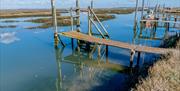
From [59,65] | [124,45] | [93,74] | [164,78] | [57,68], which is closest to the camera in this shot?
[164,78]

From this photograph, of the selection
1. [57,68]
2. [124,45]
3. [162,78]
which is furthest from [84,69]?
[162,78]

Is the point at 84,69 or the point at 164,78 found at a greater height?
the point at 164,78

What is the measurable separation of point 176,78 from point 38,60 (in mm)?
10755

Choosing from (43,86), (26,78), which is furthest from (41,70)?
(43,86)

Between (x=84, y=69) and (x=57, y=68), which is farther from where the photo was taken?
(x=57, y=68)

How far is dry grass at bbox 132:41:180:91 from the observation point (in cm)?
694

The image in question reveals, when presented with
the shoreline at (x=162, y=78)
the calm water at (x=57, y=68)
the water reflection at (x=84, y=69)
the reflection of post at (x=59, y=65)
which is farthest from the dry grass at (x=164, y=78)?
the reflection of post at (x=59, y=65)

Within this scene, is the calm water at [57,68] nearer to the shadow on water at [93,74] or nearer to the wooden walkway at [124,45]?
the shadow on water at [93,74]

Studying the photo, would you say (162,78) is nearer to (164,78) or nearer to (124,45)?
(164,78)

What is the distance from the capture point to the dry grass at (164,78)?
22.8 feet

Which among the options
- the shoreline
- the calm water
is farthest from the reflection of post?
the shoreline

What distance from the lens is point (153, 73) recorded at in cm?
834

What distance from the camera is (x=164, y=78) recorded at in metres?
7.69

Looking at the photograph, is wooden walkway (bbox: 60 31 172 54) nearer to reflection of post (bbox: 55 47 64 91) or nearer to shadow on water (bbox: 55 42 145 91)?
shadow on water (bbox: 55 42 145 91)
